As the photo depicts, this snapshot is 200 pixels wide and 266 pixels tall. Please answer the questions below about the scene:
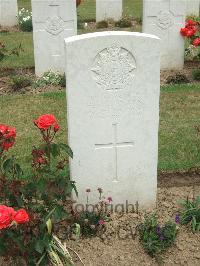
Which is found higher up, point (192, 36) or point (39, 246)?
point (192, 36)

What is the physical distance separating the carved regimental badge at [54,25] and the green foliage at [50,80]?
0.70 meters

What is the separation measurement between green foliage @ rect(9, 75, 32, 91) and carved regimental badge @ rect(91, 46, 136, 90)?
4.51 meters

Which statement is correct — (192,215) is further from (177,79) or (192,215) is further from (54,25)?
(54,25)

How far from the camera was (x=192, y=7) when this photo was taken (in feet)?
48.0

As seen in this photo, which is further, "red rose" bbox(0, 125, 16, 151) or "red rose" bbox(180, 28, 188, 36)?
"red rose" bbox(180, 28, 188, 36)

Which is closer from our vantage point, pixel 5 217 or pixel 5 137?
pixel 5 217

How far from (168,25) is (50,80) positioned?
2.31 m

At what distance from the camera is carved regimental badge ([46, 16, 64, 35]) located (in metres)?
8.41

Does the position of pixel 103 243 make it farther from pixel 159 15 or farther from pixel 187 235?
pixel 159 15

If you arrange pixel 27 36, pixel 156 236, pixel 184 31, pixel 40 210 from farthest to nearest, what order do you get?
pixel 27 36
pixel 184 31
pixel 156 236
pixel 40 210

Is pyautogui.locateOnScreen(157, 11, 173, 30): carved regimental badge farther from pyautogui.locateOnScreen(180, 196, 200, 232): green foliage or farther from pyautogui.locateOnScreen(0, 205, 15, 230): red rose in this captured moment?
pyautogui.locateOnScreen(0, 205, 15, 230): red rose

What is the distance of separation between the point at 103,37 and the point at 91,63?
0.21m

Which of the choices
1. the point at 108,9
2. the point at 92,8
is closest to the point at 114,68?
the point at 108,9

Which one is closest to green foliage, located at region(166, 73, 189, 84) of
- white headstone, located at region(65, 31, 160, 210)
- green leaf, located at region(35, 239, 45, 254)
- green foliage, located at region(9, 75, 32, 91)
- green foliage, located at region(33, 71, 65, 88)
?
green foliage, located at region(33, 71, 65, 88)
